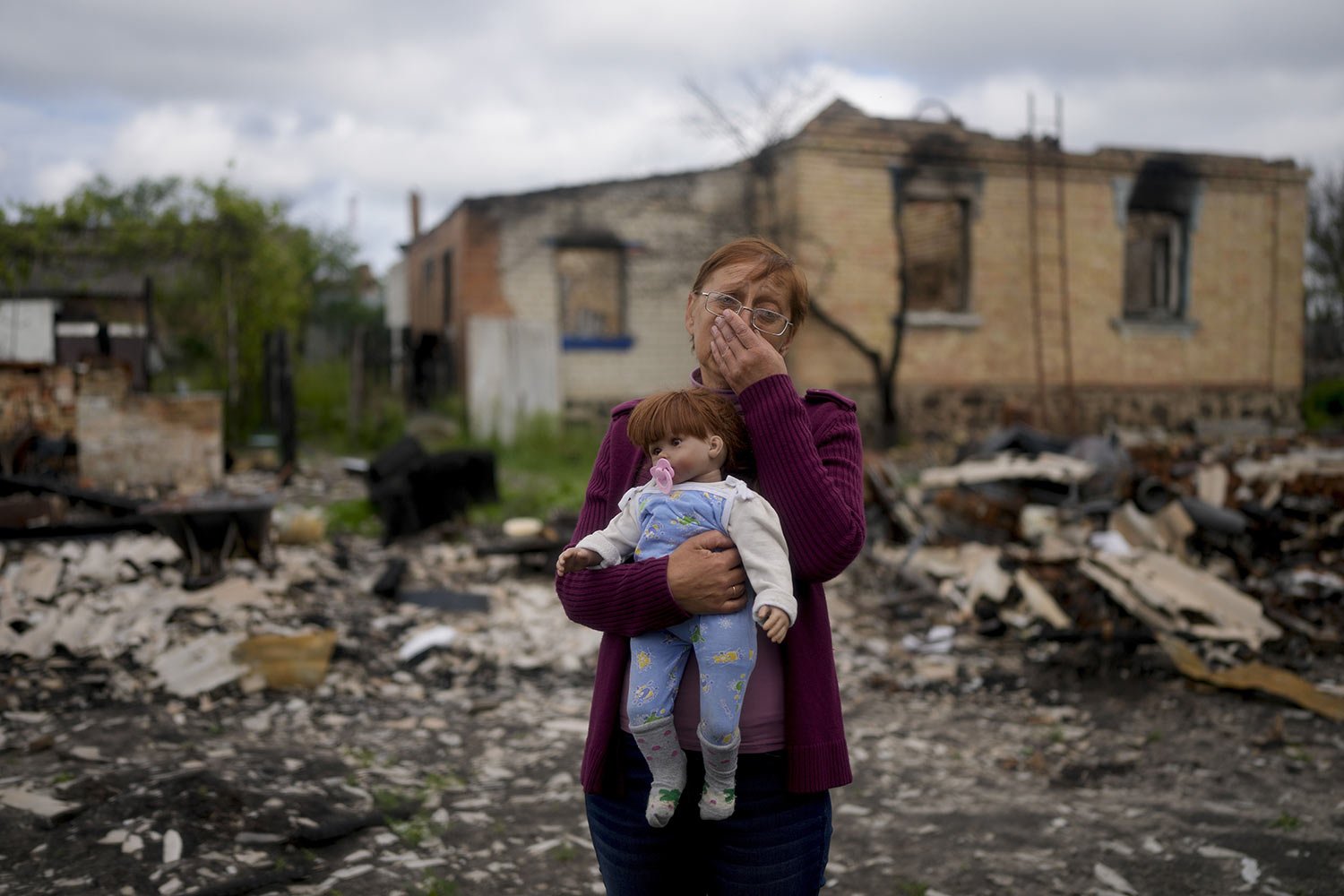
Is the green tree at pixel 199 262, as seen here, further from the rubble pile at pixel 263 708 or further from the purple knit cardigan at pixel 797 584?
the purple knit cardigan at pixel 797 584

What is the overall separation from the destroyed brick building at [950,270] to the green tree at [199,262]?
2.87m

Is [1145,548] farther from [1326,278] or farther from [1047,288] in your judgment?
[1326,278]

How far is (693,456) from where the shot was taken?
5.91ft

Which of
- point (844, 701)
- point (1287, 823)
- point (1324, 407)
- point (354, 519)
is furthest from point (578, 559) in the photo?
point (1324, 407)

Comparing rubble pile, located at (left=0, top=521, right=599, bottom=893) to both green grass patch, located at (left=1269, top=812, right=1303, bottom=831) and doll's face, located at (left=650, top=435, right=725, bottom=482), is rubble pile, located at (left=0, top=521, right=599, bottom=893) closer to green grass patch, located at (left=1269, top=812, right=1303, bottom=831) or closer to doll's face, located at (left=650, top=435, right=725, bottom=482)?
doll's face, located at (left=650, top=435, right=725, bottom=482)

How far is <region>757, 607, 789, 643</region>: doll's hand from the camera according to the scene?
167cm

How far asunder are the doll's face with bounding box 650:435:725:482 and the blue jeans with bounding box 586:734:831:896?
0.51m

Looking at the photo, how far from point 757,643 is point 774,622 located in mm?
120

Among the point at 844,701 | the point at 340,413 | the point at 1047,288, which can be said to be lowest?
the point at 844,701

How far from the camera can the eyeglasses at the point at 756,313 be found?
188 centimetres

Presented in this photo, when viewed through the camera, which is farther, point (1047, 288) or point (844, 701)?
point (1047, 288)

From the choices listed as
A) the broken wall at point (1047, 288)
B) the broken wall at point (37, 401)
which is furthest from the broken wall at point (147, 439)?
the broken wall at point (1047, 288)

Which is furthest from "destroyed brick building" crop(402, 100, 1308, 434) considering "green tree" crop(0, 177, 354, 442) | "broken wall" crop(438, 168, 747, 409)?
"green tree" crop(0, 177, 354, 442)

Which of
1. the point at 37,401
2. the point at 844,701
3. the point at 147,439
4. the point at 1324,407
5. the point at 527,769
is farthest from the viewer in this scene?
the point at 1324,407
